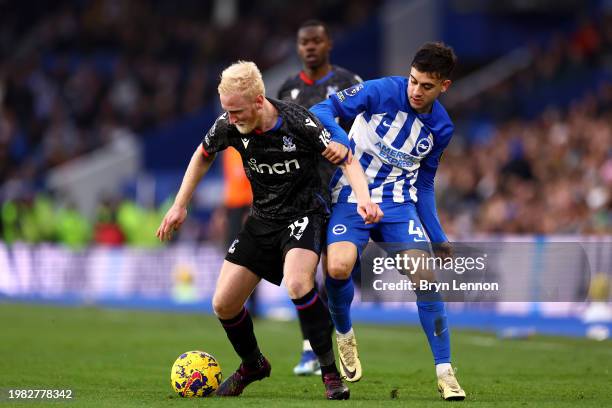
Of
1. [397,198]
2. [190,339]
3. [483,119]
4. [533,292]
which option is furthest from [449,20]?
[397,198]

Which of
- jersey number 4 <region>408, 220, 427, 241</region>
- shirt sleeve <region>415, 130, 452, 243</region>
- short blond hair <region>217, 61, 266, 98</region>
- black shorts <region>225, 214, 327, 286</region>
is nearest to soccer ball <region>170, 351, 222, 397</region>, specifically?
black shorts <region>225, 214, 327, 286</region>

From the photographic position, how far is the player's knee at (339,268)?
7.37 m

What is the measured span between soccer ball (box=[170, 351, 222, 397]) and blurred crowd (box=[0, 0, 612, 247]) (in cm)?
923

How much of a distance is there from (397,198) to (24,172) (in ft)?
64.1

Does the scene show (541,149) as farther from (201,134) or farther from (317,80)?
(317,80)

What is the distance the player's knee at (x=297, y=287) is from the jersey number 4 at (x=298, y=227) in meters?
0.29

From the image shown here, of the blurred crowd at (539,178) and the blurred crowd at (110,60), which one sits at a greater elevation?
the blurred crowd at (110,60)

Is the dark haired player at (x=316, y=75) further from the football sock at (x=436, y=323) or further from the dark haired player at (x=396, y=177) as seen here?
the football sock at (x=436, y=323)

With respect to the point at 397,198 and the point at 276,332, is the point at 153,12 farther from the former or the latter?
the point at 397,198

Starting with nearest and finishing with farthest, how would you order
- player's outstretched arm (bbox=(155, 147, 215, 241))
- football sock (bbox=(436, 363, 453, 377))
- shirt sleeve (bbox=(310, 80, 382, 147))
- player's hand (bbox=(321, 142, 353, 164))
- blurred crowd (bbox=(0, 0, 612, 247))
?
player's hand (bbox=(321, 142, 353, 164)), football sock (bbox=(436, 363, 453, 377)), player's outstretched arm (bbox=(155, 147, 215, 241)), shirt sleeve (bbox=(310, 80, 382, 147)), blurred crowd (bbox=(0, 0, 612, 247))

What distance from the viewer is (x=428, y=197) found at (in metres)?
7.76

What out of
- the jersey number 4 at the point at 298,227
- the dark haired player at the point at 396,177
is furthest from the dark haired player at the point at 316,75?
the jersey number 4 at the point at 298,227

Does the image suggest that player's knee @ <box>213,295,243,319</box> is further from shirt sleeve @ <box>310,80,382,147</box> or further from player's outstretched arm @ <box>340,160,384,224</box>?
shirt sleeve @ <box>310,80,382,147</box>

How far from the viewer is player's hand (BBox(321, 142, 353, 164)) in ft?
23.3
